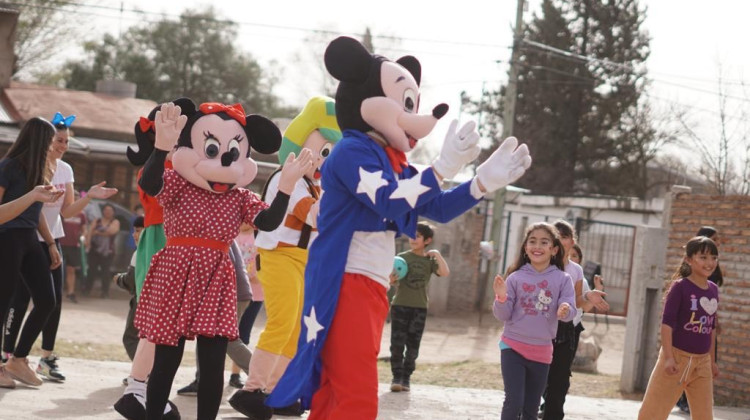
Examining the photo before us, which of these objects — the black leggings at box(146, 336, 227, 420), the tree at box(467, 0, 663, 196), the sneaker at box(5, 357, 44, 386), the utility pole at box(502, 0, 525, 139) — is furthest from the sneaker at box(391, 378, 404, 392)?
the tree at box(467, 0, 663, 196)

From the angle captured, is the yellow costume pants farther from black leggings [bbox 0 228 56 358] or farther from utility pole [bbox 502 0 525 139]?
→ utility pole [bbox 502 0 525 139]

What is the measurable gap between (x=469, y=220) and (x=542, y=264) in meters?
17.9

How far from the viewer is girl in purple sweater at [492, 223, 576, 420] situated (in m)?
6.33

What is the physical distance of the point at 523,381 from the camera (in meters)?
6.35

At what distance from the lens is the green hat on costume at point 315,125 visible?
23.3 feet

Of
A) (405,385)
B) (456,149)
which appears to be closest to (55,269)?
(405,385)

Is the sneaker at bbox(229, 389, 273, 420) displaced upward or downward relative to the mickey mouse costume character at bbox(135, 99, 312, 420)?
downward

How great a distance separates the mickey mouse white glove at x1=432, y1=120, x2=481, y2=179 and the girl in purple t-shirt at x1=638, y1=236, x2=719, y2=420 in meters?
3.12

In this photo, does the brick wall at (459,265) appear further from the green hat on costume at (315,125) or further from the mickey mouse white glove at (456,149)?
the mickey mouse white glove at (456,149)

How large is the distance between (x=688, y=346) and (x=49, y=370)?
4608 millimetres

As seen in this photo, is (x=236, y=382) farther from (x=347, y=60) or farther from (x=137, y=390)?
(x=347, y=60)

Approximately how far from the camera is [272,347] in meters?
6.78

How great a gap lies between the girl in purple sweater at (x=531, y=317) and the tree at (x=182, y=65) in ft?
120

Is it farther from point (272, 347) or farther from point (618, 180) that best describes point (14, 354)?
point (618, 180)
